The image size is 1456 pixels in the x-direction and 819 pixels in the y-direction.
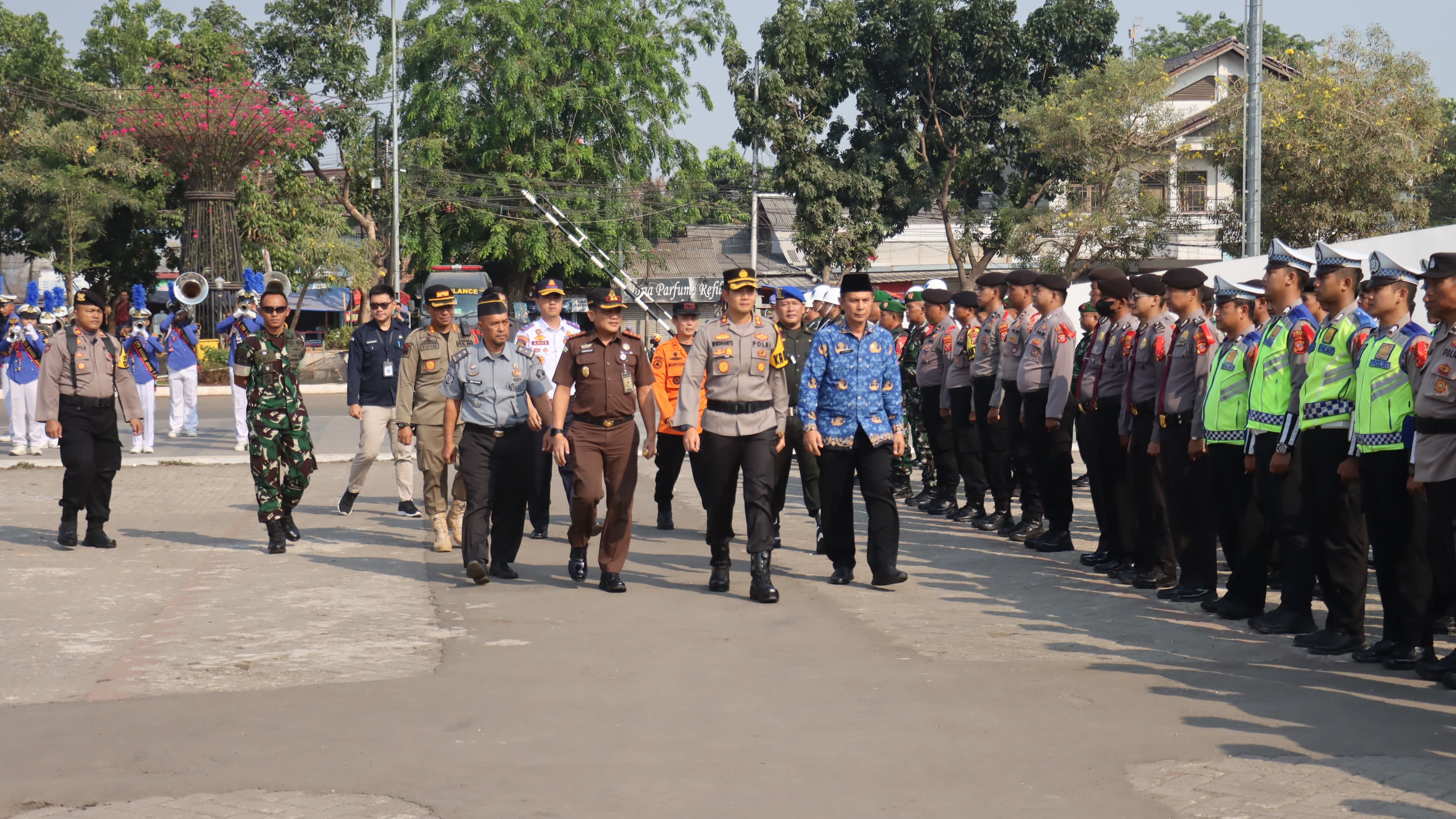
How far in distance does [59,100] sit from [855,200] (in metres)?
24.7

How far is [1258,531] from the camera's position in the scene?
805 centimetres

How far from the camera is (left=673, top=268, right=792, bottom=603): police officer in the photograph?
8.70 metres

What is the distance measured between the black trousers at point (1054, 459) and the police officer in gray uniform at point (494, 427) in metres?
3.86

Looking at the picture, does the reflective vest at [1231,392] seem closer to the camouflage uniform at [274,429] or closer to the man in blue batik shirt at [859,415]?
the man in blue batik shirt at [859,415]

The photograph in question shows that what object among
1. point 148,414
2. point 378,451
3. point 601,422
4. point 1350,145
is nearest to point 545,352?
point 378,451

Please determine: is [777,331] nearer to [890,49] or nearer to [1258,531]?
[1258,531]

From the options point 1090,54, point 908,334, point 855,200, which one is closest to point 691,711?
point 908,334

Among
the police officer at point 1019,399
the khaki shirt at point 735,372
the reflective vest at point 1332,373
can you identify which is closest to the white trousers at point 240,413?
the police officer at point 1019,399

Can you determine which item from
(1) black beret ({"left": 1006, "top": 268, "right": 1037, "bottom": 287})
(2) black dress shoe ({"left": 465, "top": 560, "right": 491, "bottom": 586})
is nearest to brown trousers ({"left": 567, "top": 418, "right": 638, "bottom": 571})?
(2) black dress shoe ({"left": 465, "top": 560, "right": 491, "bottom": 586})

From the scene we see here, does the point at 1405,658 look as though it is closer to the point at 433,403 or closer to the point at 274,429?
the point at 433,403

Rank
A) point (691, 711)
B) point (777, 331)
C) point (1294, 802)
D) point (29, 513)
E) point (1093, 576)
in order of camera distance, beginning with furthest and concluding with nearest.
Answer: point (29, 513), point (1093, 576), point (777, 331), point (691, 711), point (1294, 802)

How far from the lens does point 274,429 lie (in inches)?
415

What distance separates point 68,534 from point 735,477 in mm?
5429

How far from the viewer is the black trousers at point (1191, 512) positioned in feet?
27.9
